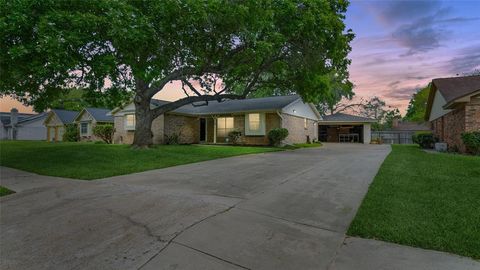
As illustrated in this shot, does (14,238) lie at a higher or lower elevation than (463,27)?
lower

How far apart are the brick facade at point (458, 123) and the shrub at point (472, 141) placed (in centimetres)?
50

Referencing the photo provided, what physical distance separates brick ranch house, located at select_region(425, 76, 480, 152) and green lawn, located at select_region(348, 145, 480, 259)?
24.1 ft

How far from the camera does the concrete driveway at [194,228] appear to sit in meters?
2.86

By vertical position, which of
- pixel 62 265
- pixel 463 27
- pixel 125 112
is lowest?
pixel 62 265

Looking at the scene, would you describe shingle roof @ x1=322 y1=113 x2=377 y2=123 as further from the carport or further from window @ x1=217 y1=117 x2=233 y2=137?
window @ x1=217 y1=117 x2=233 y2=137

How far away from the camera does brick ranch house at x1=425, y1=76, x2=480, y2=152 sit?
482 inches

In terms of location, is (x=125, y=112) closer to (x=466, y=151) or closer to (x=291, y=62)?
(x=291, y=62)

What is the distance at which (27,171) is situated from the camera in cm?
923

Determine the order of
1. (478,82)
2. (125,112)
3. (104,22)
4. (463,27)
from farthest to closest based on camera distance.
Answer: (125,112) → (478,82) → (463,27) → (104,22)

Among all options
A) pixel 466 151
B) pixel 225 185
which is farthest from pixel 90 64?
pixel 466 151

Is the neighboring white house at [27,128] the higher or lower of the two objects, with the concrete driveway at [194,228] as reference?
higher

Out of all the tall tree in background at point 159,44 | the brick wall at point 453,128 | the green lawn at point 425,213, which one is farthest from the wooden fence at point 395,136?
the green lawn at point 425,213

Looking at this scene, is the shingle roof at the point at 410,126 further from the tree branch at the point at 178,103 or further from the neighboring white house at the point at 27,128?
the neighboring white house at the point at 27,128

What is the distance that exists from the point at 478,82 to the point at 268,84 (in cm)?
1316
